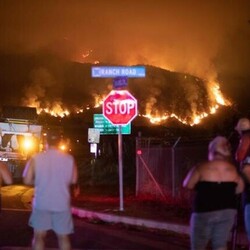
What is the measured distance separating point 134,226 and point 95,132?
18483mm

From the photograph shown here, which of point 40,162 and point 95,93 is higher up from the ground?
point 95,93

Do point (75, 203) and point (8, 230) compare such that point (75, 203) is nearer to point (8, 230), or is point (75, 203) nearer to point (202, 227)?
point (8, 230)

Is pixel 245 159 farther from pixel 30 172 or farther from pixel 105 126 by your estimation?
pixel 105 126

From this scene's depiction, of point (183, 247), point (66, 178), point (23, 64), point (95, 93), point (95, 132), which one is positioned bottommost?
point (183, 247)

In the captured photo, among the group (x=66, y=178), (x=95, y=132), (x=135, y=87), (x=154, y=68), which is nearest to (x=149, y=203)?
(x=66, y=178)

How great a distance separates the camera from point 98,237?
10.8 m

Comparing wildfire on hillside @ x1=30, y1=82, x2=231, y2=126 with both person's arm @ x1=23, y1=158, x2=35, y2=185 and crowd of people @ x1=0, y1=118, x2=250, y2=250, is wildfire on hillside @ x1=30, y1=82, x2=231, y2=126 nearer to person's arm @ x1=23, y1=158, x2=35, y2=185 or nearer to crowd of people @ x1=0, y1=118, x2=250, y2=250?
crowd of people @ x1=0, y1=118, x2=250, y2=250

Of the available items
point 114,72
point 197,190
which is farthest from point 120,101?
point 197,190

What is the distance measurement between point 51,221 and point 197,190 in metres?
1.91

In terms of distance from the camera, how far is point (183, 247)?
392 inches

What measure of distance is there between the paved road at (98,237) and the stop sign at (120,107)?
2.64m

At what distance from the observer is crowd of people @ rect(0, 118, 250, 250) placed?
635 cm

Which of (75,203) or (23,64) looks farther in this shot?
(23,64)

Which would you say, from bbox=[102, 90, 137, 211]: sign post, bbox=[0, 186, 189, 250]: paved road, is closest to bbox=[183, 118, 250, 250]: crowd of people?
bbox=[0, 186, 189, 250]: paved road
